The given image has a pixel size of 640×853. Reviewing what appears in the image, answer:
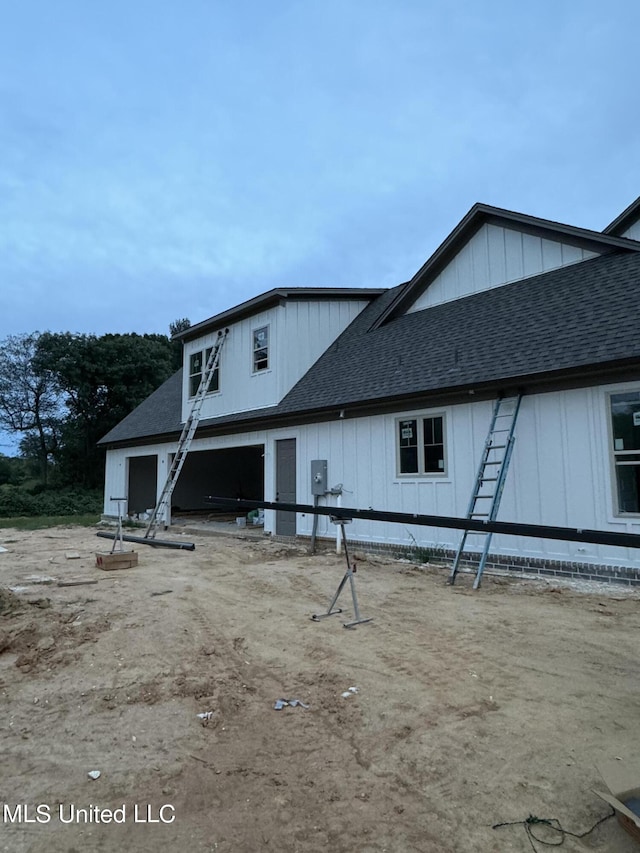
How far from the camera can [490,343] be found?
9.87 metres

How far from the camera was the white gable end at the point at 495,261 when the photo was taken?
10953 millimetres

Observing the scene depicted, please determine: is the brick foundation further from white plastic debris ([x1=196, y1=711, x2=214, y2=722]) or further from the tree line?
the tree line

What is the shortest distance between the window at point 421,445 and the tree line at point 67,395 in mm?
29508

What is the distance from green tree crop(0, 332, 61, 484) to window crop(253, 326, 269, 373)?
86.5 feet

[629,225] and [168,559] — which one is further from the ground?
[629,225]

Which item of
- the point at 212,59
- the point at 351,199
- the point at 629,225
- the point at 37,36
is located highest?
the point at 351,199

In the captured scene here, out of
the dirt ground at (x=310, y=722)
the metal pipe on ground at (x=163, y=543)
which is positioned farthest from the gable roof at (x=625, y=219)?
the metal pipe on ground at (x=163, y=543)

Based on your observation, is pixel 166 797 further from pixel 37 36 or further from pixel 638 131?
pixel 638 131

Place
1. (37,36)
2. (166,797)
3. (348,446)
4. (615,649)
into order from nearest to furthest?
(166,797)
(615,649)
(348,446)
(37,36)

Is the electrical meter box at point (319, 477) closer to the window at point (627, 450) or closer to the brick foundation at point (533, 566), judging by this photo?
the brick foundation at point (533, 566)

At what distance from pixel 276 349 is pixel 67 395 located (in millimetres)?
27857

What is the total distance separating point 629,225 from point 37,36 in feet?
Result: 53.0

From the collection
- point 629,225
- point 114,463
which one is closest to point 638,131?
point 629,225

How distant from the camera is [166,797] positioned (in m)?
2.60
